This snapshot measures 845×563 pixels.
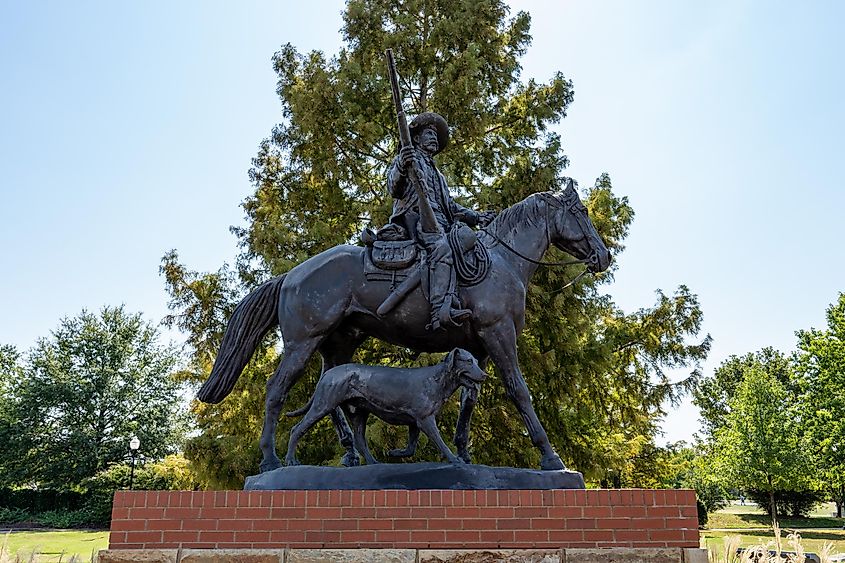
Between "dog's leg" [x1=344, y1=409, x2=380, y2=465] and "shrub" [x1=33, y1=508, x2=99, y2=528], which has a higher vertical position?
"dog's leg" [x1=344, y1=409, x2=380, y2=465]

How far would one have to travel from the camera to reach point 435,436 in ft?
18.5

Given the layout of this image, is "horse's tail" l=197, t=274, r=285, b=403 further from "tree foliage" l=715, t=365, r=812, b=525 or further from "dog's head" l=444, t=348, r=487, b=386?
"tree foliage" l=715, t=365, r=812, b=525

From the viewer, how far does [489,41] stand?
16.2 meters

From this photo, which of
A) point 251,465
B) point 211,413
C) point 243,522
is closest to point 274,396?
point 243,522

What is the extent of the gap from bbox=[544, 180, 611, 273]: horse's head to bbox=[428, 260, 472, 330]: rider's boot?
4.00 feet

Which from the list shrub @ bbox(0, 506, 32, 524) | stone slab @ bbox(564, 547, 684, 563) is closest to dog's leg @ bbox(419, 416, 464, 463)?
stone slab @ bbox(564, 547, 684, 563)

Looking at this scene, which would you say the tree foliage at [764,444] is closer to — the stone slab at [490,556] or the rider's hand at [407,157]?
the rider's hand at [407,157]

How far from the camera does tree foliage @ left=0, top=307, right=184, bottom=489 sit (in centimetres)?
3812

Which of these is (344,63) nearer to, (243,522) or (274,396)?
(274,396)

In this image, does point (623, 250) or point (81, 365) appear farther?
point (81, 365)

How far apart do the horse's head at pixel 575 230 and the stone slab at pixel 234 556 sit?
12.0 ft

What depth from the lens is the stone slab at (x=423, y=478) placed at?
541 centimetres

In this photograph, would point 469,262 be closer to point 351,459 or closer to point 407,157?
point 407,157

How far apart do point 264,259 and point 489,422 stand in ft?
17.8
